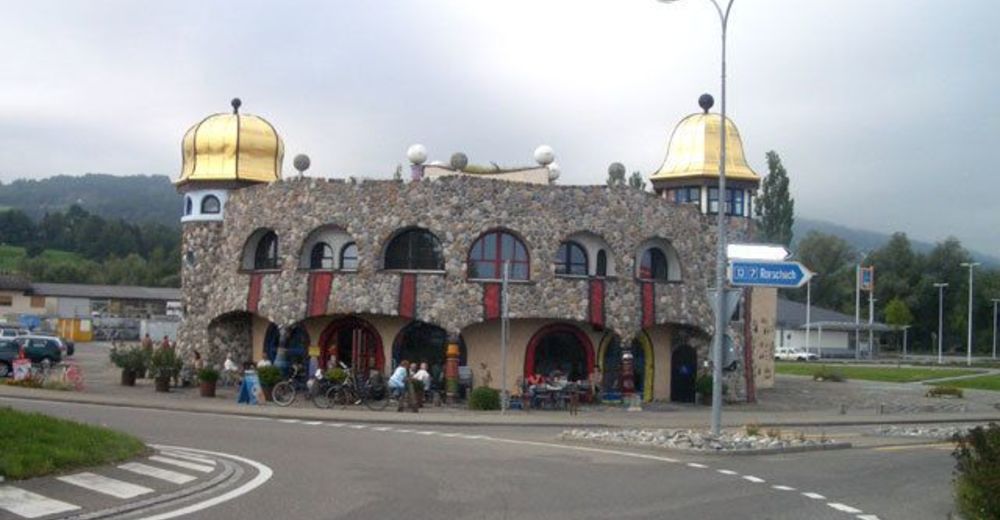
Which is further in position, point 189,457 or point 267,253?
point 267,253

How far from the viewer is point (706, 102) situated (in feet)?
150

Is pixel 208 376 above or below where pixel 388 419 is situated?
above

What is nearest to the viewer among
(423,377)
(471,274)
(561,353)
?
(423,377)

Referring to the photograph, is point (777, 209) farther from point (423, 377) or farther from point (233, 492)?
point (233, 492)

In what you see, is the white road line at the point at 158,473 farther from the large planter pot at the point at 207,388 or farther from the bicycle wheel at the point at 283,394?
the large planter pot at the point at 207,388

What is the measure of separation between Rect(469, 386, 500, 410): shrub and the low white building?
6529 cm

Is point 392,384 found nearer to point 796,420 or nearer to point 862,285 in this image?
point 796,420

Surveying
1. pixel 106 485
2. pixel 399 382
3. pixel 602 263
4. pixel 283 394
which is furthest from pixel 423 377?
pixel 106 485

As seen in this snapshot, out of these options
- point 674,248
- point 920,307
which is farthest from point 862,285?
point 674,248

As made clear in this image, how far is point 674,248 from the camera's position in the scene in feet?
134

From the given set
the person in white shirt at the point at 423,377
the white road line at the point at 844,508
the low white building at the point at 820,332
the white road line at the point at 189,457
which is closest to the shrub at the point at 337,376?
the person in white shirt at the point at 423,377

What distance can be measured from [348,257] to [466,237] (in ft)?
15.4

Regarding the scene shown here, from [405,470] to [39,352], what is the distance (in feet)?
141

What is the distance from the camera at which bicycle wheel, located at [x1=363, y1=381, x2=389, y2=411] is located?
35.8 m
